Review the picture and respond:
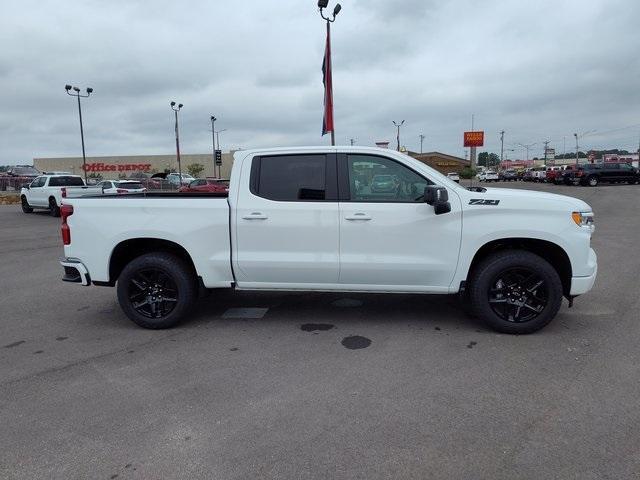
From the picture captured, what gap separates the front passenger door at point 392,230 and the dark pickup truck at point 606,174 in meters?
36.5

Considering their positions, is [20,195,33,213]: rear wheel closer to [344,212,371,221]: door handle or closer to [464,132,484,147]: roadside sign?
[344,212,371,221]: door handle

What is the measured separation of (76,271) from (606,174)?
3883cm

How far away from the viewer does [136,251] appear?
5.57 m

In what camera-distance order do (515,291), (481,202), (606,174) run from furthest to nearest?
(606,174) → (515,291) → (481,202)

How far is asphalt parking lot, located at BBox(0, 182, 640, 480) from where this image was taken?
2912 mm

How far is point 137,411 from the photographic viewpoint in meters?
3.53

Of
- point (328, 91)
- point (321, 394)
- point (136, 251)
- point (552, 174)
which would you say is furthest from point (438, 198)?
point (552, 174)

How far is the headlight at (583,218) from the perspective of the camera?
190 inches

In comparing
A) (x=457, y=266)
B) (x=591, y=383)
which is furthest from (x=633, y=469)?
(x=457, y=266)

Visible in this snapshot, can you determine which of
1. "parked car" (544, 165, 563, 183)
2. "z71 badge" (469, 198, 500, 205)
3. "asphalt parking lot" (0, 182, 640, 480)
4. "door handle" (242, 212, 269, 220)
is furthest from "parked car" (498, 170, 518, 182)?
"door handle" (242, 212, 269, 220)

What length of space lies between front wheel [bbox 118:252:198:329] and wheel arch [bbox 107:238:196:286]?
0.10m

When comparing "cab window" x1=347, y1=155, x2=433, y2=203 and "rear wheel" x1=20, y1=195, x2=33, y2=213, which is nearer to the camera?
"cab window" x1=347, y1=155, x2=433, y2=203

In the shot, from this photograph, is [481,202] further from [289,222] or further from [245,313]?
[245,313]

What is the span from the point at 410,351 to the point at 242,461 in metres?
2.15
